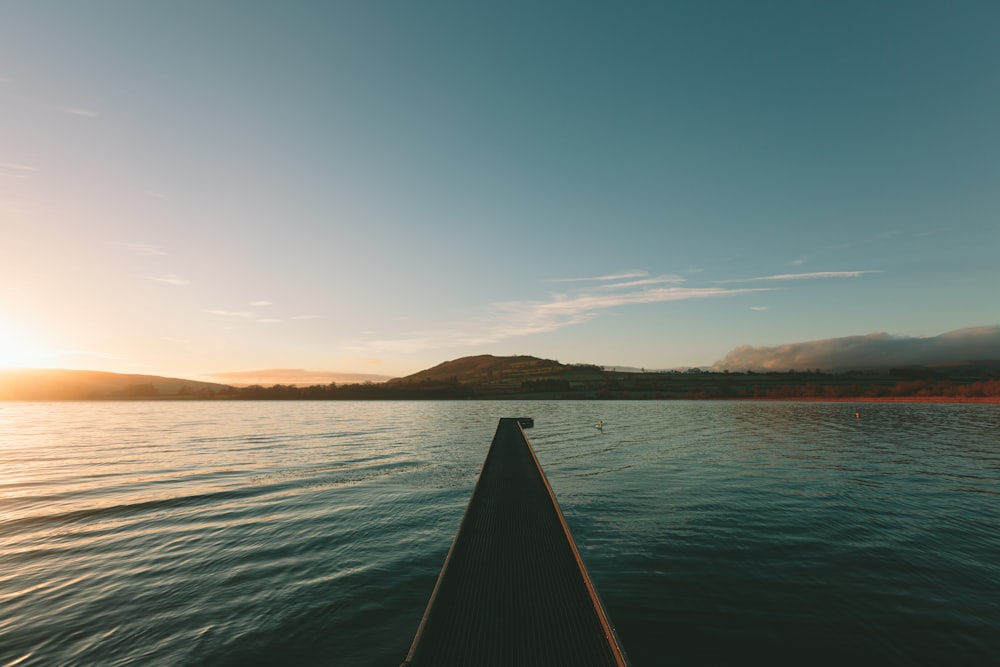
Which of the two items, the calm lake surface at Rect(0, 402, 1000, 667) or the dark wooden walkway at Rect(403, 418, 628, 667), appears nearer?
the dark wooden walkway at Rect(403, 418, 628, 667)

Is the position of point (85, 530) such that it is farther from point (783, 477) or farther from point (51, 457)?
point (783, 477)

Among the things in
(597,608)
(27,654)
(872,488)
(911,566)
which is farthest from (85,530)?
(872,488)

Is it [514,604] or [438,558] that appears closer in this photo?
[514,604]

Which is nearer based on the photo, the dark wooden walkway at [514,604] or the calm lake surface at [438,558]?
the dark wooden walkway at [514,604]

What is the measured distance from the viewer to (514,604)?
28.7 ft

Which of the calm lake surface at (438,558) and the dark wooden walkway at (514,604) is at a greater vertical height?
the dark wooden walkway at (514,604)

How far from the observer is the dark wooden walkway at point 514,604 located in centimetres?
714

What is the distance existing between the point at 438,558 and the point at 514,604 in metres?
5.27

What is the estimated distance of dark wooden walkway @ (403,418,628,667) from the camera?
7145mm

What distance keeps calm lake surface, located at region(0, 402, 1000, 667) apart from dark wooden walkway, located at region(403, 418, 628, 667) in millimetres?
1223

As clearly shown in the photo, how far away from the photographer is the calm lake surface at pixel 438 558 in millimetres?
8703

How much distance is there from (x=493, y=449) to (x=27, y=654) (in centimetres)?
2480

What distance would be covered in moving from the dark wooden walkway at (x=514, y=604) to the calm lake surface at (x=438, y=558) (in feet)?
4.01

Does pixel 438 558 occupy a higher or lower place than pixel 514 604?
lower
